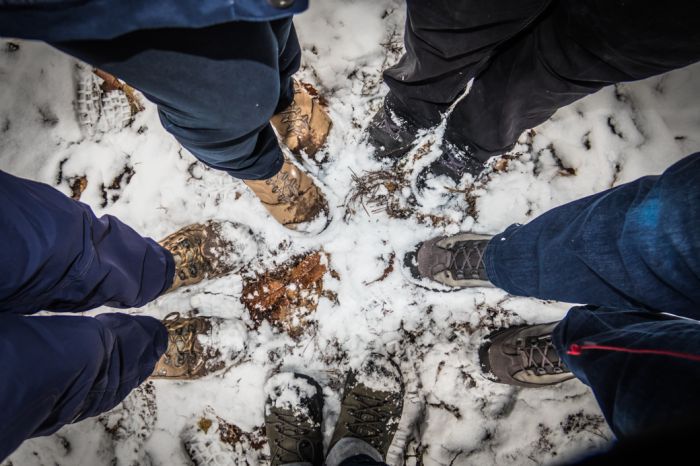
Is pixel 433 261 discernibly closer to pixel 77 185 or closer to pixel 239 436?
pixel 239 436

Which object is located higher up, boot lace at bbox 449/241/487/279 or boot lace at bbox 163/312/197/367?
boot lace at bbox 449/241/487/279

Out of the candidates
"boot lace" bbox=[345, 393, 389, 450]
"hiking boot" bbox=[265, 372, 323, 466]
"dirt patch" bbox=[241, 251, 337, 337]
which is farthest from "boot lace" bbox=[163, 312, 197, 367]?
"boot lace" bbox=[345, 393, 389, 450]

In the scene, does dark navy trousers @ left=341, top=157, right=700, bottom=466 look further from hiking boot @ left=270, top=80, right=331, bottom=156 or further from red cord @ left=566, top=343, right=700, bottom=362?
hiking boot @ left=270, top=80, right=331, bottom=156

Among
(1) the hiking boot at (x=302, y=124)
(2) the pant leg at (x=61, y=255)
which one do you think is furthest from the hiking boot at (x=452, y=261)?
(2) the pant leg at (x=61, y=255)

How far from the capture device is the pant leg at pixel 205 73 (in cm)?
54

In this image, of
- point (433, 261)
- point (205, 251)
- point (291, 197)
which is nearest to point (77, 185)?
point (205, 251)

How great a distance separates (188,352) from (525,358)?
4.05 ft

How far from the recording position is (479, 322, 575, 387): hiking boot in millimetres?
1225

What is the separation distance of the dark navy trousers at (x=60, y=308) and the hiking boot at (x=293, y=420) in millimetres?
490

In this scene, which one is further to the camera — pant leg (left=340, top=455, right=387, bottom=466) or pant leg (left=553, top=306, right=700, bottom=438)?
pant leg (left=340, top=455, right=387, bottom=466)

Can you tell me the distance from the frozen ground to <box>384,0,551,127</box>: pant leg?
0.41 meters

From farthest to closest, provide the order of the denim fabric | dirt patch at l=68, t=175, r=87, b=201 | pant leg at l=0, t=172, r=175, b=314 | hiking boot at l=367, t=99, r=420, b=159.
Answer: dirt patch at l=68, t=175, r=87, b=201 → hiking boot at l=367, t=99, r=420, b=159 → pant leg at l=0, t=172, r=175, b=314 → the denim fabric

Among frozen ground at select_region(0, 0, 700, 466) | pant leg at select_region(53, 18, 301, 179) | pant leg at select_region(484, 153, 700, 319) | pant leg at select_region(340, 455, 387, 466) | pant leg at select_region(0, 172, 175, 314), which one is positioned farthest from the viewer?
frozen ground at select_region(0, 0, 700, 466)

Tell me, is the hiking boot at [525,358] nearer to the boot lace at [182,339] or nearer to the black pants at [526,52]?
the black pants at [526,52]
